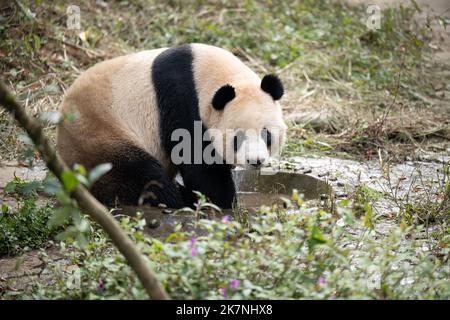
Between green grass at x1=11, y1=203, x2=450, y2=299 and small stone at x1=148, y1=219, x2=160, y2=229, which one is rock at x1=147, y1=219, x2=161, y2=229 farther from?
green grass at x1=11, y1=203, x2=450, y2=299

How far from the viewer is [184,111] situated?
5680mm

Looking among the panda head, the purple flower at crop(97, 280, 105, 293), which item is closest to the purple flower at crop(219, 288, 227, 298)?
the purple flower at crop(97, 280, 105, 293)

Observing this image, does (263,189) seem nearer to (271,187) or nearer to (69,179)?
(271,187)

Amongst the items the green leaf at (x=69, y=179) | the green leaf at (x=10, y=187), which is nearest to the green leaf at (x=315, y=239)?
the green leaf at (x=69, y=179)

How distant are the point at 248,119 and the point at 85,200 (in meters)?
2.63

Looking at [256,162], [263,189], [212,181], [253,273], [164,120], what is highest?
[164,120]

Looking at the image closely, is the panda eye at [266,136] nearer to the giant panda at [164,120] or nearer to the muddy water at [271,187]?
the giant panda at [164,120]

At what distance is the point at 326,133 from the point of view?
26.7 ft

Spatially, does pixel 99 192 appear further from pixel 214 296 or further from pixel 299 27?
pixel 299 27

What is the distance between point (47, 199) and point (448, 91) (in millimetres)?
6072

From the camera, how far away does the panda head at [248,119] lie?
5395mm

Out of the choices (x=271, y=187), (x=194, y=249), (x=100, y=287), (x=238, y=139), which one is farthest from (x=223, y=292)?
(x=271, y=187)

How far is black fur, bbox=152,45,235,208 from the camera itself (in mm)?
5672

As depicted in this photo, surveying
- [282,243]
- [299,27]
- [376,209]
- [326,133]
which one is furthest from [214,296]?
[299,27]
